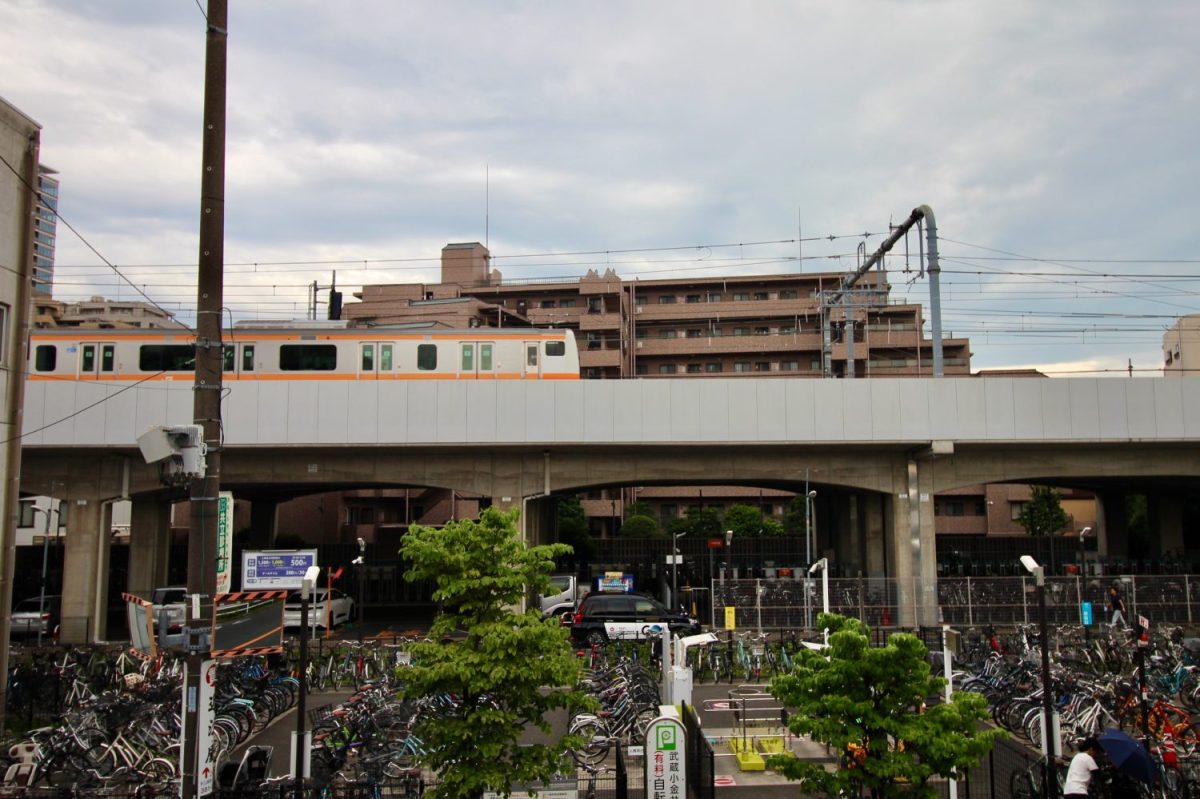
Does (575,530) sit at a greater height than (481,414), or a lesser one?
lesser

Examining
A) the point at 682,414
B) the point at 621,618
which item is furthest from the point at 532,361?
the point at 621,618

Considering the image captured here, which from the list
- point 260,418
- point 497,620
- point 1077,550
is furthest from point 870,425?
point 1077,550

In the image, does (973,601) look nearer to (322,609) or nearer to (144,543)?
(322,609)

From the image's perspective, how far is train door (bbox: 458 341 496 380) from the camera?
31.1 meters

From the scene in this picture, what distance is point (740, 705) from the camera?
55.5 feet

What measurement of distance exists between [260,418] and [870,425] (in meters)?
18.7

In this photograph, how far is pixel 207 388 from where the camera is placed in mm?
9633

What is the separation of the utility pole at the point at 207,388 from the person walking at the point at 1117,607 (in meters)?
21.3

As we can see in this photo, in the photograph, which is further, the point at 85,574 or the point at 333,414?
the point at 85,574

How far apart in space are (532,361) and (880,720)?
2342cm

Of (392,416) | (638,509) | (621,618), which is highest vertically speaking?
(392,416)

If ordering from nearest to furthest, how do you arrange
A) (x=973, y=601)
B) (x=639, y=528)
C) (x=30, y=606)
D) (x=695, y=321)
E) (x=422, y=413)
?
(x=973, y=601)
(x=422, y=413)
(x=30, y=606)
(x=639, y=528)
(x=695, y=321)

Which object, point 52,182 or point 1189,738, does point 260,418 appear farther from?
point 52,182

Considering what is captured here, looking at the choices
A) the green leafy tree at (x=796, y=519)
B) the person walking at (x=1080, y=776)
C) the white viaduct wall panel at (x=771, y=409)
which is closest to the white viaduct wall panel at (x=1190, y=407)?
the white viaduct wall panel at (x=771, y=409)
